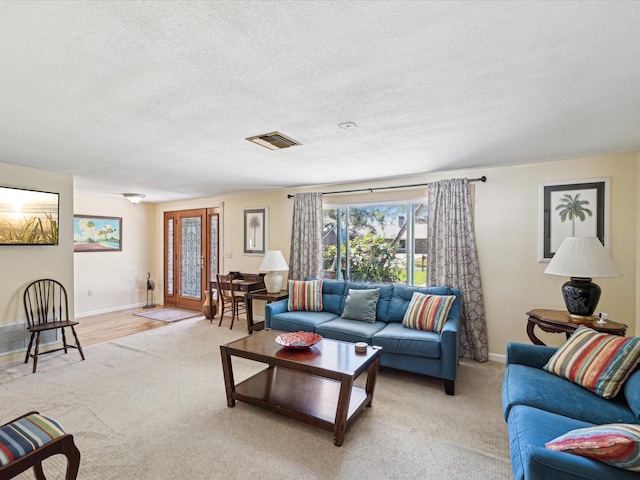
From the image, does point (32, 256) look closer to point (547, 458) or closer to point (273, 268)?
point (273, 268)

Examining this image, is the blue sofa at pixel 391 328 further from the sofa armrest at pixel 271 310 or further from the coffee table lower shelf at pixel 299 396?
the coffee table lower shelf at pixel 299 396

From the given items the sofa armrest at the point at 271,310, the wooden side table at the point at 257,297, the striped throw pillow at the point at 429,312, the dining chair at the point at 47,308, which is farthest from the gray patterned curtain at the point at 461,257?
the dining chair at the point at 47,308

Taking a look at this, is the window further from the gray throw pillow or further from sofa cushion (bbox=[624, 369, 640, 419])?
sofa cushion (bbox=[624, 369, 640, 419])

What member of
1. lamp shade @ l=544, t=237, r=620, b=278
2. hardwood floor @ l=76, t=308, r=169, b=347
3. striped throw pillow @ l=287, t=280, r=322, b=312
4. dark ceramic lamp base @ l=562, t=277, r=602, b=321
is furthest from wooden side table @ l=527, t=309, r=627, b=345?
hardwood floor @ l=76, t=308, r=169, b=347

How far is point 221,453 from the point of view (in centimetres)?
211

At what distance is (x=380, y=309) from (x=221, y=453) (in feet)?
7.95

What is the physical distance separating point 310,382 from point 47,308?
353 centimetres

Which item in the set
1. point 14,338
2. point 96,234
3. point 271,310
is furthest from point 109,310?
point 271,310

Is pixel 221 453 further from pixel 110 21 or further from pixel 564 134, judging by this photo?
pixel 564 134

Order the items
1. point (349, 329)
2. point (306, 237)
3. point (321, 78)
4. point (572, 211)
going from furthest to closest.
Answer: point (306, 237), point (349, 329), point (572, 211), point (321, 78)

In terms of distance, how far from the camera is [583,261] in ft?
9.01

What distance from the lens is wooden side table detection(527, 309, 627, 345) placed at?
104 inches

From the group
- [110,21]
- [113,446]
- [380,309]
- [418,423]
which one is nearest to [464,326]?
[380,309]

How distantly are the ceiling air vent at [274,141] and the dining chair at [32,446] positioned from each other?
2.30 metres
